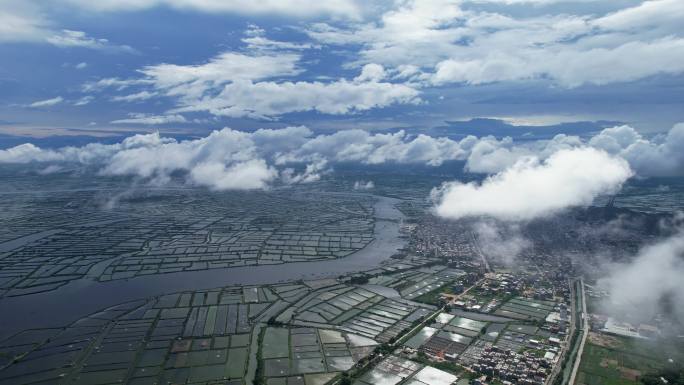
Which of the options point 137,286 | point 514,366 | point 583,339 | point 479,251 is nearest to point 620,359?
point 583,339

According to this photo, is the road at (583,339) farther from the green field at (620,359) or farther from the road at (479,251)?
the road at (479,251)

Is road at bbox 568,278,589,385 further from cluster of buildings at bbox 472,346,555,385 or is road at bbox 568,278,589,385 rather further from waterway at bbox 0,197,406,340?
waterway at bbox 0,197,406,340

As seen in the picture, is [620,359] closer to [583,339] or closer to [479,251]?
[583,339]

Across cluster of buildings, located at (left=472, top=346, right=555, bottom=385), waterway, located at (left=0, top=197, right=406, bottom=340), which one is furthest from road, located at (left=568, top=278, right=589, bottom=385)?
waterway, located at (left=0, top=197, right=406, bottom=340)

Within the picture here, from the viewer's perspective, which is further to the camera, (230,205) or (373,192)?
(373,192)

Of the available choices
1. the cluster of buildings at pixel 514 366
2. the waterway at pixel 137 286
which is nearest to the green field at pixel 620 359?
the cluster of buildings at pixel 514 366

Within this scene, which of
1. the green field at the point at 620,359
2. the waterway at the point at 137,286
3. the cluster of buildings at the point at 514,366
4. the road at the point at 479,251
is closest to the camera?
the cluster of buildings at the point at 514,366

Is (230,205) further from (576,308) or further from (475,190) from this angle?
(576,308)

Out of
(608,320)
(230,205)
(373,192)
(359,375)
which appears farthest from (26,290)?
(373,192)
